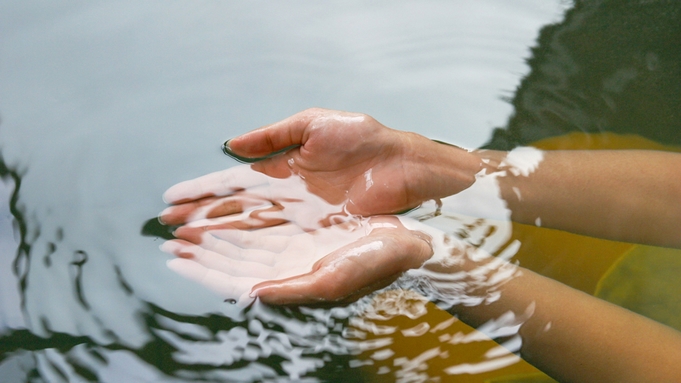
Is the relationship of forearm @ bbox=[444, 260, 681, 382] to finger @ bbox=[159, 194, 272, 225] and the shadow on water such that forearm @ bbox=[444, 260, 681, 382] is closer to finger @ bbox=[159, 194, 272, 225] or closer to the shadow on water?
the shadow on water

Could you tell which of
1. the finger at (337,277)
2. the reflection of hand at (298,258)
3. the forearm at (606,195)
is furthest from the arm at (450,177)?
the finger at (337,277)

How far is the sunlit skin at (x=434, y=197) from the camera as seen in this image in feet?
3.87

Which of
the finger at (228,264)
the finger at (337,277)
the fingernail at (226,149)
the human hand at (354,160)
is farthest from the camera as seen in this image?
the fingernail at (226,149)

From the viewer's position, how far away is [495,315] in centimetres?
128

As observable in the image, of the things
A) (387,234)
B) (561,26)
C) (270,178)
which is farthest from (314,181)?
(561,26)

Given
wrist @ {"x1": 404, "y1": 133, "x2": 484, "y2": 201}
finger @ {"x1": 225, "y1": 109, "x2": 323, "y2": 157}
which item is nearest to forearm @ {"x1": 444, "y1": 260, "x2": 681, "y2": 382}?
wrist @ {"x1": 404, "y1": 133, "x2": 484, "y2": 201}

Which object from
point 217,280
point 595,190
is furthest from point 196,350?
point 595,190

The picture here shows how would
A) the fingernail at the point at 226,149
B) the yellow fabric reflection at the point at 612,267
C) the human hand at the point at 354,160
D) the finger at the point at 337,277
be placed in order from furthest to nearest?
the fingernail at the point at 226,149
the yellow fabric reflection at the point at 612,267
the human hand at the point at 354,160
the finger at the point at 337,277

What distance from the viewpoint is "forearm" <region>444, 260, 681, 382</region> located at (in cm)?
110

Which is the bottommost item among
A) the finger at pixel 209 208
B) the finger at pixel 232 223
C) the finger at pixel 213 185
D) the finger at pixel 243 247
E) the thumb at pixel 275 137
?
the finger at pixel 243 247

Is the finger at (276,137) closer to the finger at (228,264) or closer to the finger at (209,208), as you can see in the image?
Result: the finger at (209,208)

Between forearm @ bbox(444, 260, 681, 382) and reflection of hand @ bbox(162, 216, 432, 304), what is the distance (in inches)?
10.2

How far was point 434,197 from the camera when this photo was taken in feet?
4.71

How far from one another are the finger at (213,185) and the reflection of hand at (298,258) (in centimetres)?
8
